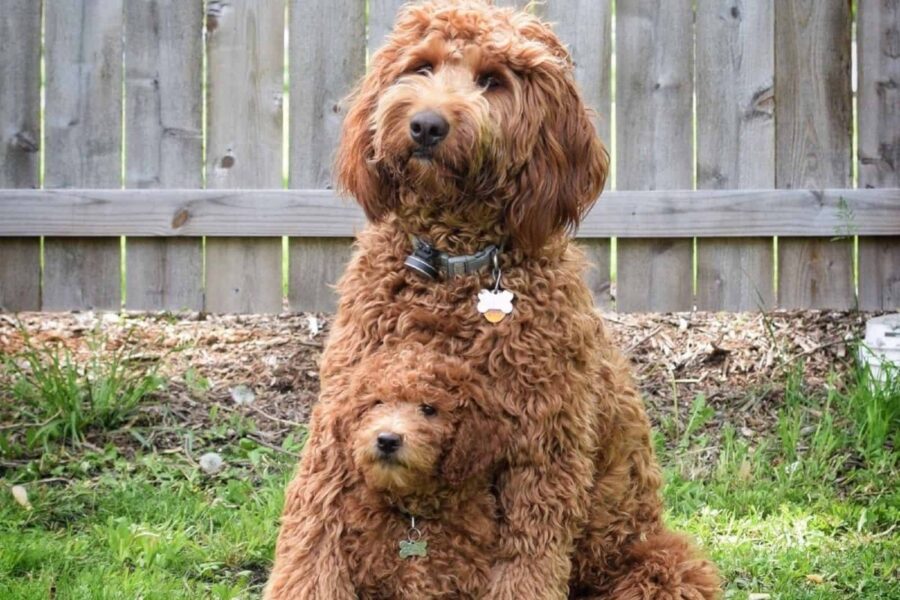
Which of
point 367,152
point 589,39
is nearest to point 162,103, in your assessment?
point 589,39

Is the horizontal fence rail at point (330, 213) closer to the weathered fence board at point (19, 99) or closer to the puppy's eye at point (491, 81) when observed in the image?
the weathered fence board at point (19, 99)

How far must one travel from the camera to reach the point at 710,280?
6.00 metres

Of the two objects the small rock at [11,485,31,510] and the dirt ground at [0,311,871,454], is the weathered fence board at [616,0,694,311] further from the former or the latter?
the small rock at [11,485,31,510]

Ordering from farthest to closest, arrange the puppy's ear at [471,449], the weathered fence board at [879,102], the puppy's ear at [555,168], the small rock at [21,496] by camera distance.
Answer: the weathered fence board at [879,102]
the small rock at [21,496]
the puppy's ear at [555,168]
the puppy's ear at [471,449]

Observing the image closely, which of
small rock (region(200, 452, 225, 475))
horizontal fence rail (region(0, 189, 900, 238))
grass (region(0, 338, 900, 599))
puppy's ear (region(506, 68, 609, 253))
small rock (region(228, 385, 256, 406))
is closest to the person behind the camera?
puppy's ear (region(506, 68, 609, 253))

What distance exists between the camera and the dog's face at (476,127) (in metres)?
3.13

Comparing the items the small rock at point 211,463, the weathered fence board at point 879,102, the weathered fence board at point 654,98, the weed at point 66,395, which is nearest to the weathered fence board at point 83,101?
the weed at point 66,395

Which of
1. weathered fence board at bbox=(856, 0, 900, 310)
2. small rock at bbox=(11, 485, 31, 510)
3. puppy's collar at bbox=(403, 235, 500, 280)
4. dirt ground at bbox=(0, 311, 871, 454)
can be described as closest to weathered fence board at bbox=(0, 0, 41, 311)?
dirt ground at bbox=(0, 311, 871, 454)

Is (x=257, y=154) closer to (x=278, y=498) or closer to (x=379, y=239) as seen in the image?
(x=278, y=498)

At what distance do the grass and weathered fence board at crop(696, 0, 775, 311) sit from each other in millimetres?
652

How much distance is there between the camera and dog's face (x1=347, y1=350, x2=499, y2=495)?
3.06m

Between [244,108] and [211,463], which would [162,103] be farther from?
[211,463]

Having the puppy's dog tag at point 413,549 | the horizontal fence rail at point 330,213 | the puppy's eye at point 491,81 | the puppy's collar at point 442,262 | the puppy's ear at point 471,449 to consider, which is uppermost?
the puppy's eye at point 491,81

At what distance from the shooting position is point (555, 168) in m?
3.30
